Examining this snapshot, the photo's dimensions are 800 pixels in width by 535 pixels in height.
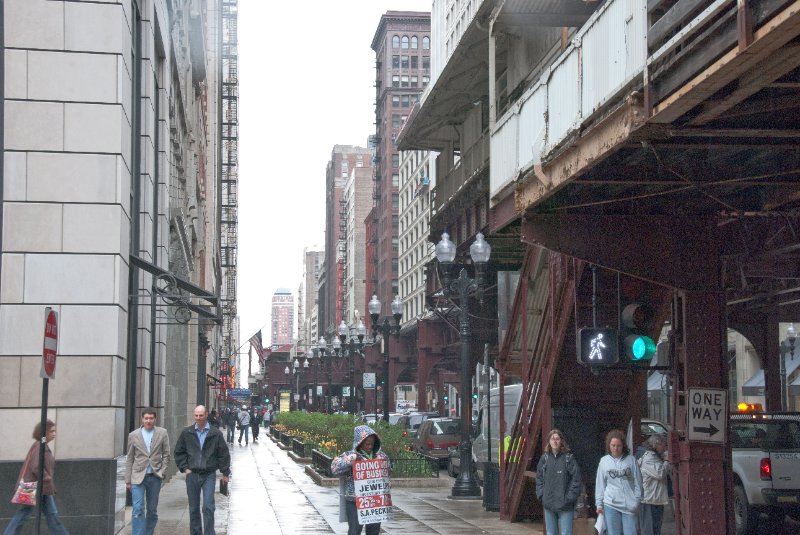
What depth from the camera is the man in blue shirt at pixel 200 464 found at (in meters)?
15.3

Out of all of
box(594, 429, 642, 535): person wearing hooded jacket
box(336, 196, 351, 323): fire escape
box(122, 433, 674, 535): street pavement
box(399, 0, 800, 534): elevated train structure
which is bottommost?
box(122, 433, 674, 535): street pavement

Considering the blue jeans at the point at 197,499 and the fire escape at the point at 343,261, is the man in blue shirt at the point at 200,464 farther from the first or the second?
the fire escape at the point at 343,261

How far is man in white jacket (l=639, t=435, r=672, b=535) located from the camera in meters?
14.8

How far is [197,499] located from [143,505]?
2.29 ft

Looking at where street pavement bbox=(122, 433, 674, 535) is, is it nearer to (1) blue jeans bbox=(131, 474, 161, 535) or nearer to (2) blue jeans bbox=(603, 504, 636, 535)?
(2) blue jeans bbox=(603, 504, 636, 535)

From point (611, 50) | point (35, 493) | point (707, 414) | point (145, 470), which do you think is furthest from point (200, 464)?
point (611, 50)

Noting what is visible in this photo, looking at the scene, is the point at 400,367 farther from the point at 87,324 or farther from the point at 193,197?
the point at 87,324

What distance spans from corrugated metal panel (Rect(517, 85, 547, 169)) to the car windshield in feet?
75.2

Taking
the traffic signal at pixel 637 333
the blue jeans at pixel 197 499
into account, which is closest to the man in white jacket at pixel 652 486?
the traffic signal at pixel 637 333

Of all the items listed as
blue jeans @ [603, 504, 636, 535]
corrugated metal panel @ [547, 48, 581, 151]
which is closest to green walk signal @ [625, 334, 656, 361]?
blue jeans @ [603, 504, 636, 535]

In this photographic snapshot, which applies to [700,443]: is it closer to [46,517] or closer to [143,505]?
[143,505]

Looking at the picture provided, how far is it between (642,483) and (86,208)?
830 centimetres

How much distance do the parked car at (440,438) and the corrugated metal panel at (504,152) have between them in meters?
20.7

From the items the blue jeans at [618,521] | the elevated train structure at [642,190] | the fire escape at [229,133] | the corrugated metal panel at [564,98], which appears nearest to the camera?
the elevated train structure at [642,190]
